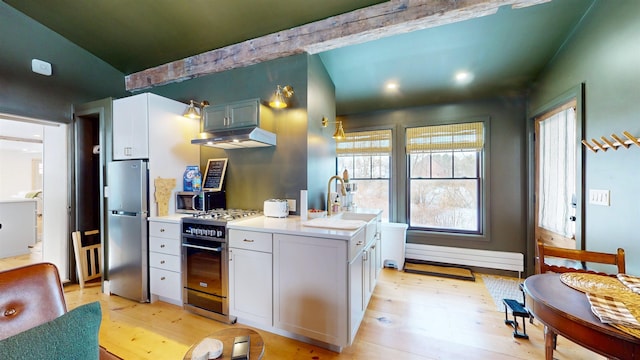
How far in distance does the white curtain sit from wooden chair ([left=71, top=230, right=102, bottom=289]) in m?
5.73

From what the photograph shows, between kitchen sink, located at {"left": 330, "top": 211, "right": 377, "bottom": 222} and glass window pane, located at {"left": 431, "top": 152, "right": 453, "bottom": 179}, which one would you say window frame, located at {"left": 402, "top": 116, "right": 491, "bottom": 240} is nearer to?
glass window pane, located at {"left": 431, "top": 152, "right": 453, "bottom": 179}

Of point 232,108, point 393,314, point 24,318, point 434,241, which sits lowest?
point 393,314

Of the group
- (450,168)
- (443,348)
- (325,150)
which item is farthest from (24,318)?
(450,168)

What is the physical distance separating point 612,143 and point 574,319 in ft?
5.29

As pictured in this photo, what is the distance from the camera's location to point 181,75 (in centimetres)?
327

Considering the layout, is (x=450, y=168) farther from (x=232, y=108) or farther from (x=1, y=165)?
(x=1, y=165)

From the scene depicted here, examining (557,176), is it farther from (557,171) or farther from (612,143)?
(612,143)

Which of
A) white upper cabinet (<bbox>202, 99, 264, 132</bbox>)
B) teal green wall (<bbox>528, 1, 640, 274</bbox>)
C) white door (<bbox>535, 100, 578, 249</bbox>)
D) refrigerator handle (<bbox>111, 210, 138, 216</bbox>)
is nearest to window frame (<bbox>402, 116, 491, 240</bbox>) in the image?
white door (<bbox>535, 100, 578, 249</bbox>)

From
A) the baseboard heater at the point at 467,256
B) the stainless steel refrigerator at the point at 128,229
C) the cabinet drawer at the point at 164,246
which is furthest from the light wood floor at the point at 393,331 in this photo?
the baseboard heater at the point at 467,256

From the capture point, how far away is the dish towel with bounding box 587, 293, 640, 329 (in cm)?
97

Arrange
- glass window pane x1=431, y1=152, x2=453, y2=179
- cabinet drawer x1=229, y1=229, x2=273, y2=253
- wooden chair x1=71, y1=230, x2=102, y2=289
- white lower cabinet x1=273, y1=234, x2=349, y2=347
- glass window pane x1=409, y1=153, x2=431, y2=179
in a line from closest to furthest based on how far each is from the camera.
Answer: white lower cabinet x1=273, y1=234, x2=349, y2=347, cabinet drawer x1=229, y1=229, x2=273, y2=253, wooden chair x1=71, y1=230, x2=102, y2=289, glass window pane x1=431, y1=152, x2=453, y2=179, glass window pane x1=409, y1=153, x2=431, y2=179

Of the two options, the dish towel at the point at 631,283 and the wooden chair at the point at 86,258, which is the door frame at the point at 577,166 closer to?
the dish towel at the point at 631,283

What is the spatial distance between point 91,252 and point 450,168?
5381 millimetres

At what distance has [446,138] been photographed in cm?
371
